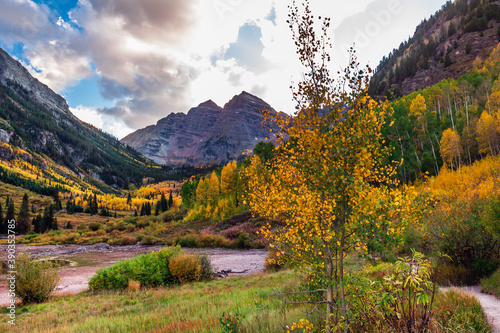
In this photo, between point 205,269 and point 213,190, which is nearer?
point 205,269

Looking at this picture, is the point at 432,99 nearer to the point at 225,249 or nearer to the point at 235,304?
the point at 225,249

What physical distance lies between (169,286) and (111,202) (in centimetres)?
20931

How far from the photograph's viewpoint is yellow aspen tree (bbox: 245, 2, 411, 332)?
14.1 feet

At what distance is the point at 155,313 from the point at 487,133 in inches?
2123

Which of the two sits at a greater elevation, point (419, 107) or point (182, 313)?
point (419, 107)

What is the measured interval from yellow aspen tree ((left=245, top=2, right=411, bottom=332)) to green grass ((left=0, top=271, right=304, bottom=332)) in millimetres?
1407

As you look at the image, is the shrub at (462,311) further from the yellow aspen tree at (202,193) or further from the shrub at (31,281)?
the yellow aspen tree at (202,193)

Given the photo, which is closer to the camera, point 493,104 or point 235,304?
point 235,304

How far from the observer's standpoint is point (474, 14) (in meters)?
143

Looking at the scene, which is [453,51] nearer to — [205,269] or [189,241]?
[189,241]

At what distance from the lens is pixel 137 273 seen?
1880 centimetres

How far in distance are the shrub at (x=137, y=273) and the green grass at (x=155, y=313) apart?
154cm

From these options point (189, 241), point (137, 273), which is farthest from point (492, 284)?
point (189, 241)

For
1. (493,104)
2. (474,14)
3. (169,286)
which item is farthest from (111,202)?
(474,14)
